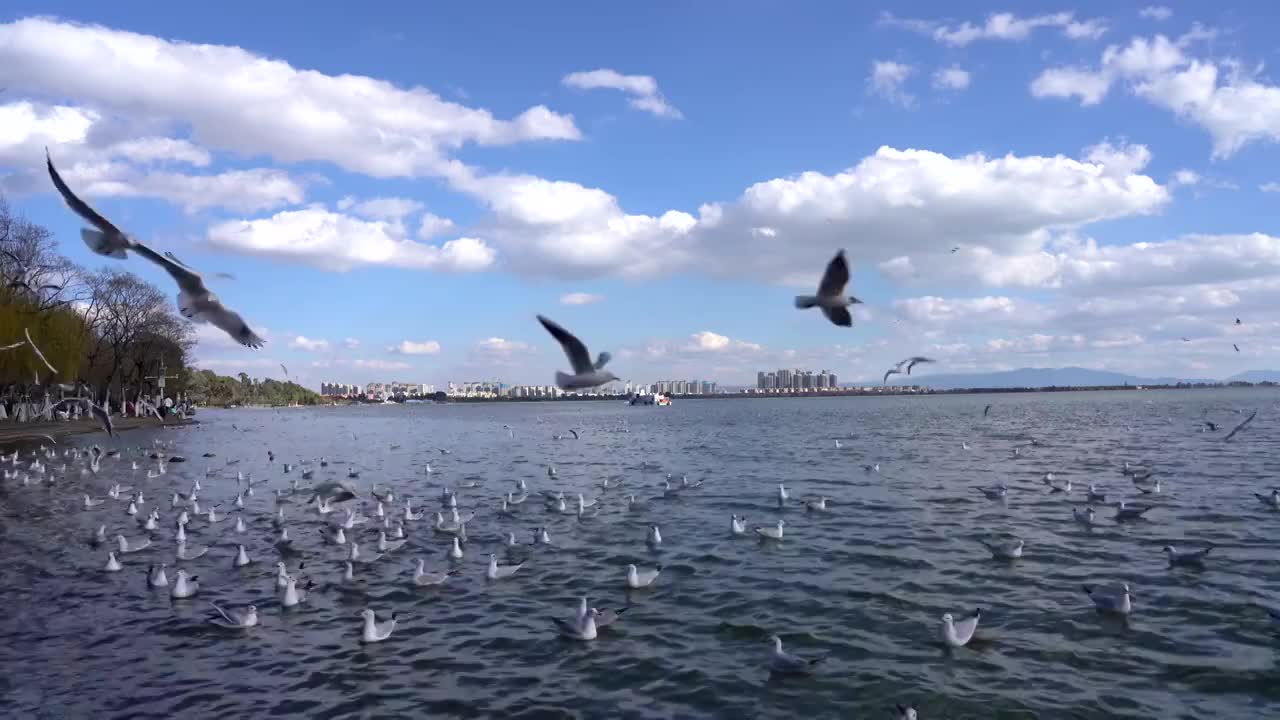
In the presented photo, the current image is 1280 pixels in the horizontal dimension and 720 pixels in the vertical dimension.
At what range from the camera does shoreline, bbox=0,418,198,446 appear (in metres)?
52.1

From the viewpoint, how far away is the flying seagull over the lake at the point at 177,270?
820 centimetres

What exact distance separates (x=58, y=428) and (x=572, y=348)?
217 ft

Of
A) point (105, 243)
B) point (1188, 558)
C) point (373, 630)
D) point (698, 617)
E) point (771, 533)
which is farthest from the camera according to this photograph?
point (771, 533)

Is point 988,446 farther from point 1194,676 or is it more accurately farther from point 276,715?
point 276,715

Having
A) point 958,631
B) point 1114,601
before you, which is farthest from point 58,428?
point 1114,601

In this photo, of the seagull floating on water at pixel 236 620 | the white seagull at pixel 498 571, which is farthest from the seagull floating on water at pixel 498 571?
the seagull floating on water at pixel 236 620

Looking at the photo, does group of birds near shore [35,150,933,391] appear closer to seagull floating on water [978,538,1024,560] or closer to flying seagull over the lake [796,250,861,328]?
flying seagull over the lake [796,250,861,328]

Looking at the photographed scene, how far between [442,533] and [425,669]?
9.29 metres

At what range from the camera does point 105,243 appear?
8.22 meters

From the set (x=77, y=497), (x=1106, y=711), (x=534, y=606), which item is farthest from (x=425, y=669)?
(x=77, y=497)

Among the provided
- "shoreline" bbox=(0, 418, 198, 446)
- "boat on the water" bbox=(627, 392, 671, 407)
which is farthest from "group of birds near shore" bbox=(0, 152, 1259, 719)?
"boat on the water" bbox=(627, 392, 671, 407)

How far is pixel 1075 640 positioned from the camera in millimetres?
11633

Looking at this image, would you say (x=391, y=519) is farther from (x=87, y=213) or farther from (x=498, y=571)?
(x=87, y=213)

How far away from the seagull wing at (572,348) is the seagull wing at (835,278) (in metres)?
3.09
